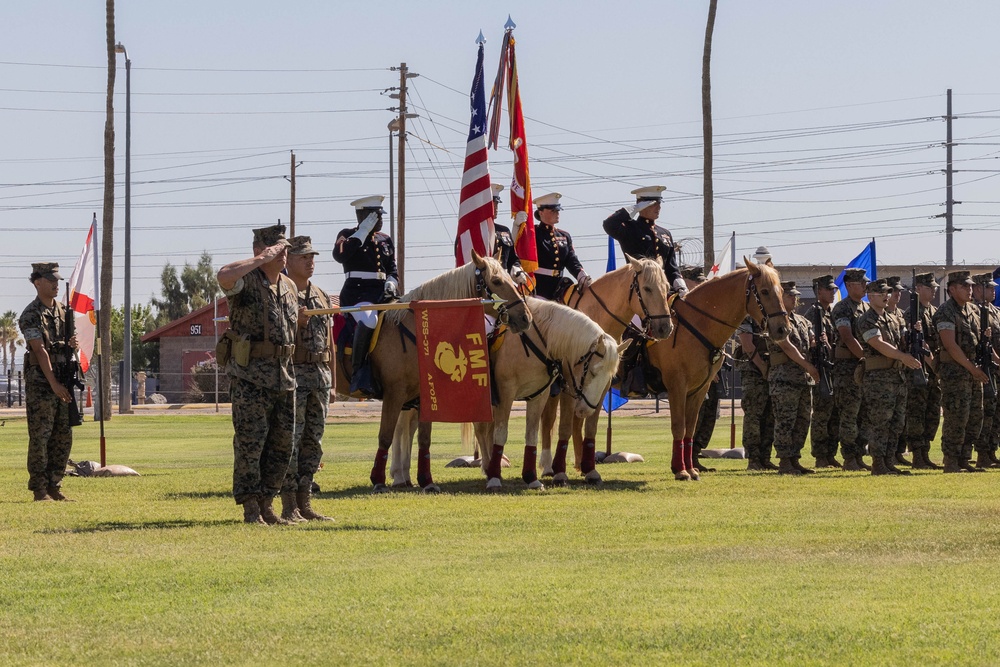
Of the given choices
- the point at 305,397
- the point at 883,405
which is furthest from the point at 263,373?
the point at 883,405

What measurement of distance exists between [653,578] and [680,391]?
26.1 ft

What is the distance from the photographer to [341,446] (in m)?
25.5

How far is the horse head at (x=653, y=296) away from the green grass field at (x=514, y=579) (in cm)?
172

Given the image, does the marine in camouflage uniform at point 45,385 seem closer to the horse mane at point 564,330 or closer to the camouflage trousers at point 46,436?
the camouflage trousers at point 46,436

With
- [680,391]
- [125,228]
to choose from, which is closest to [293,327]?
[680,391]

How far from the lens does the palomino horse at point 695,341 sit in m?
16.2

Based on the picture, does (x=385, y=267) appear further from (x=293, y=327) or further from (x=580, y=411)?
(x=293, y=327)

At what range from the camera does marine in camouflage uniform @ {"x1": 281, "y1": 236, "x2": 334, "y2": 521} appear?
39.1ft

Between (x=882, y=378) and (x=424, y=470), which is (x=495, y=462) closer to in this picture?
(x=424, y=470)

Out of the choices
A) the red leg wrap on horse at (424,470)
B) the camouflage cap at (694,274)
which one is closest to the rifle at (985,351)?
the camouflage cap at (694,274)

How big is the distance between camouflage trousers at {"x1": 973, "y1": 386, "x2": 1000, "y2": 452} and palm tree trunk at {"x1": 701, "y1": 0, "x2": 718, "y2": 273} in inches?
604

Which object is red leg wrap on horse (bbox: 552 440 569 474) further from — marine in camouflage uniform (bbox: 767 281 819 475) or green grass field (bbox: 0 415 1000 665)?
marine in camouflage uniform (bbox: 767 281 819 475)

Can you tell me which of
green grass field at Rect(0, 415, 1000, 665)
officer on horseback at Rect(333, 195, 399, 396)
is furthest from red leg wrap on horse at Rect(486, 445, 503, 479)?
officer on horseback at Rect(333, 195, 399, 396)

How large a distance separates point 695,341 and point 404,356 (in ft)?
11.0
